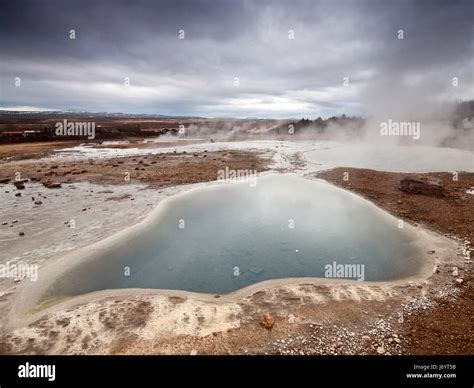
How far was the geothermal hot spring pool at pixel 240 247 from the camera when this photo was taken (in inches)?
332

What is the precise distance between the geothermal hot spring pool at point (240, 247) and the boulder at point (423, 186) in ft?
10.4

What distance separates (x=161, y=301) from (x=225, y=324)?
1798 mm

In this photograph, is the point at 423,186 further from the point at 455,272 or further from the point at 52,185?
the point at 52,185

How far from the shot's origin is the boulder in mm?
15367

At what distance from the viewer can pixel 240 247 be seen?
34.3 feet

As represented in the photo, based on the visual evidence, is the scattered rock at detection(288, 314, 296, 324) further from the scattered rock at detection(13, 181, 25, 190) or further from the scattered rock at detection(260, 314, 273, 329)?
the scattered rock at detection(13, 181, 25, 190)

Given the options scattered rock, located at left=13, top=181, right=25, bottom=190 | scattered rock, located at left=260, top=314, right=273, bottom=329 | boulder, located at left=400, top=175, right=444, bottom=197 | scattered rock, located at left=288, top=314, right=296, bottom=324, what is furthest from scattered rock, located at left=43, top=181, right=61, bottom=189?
boulder, located at left=400, top=175, right=444, bottom=197

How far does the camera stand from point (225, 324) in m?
6.30

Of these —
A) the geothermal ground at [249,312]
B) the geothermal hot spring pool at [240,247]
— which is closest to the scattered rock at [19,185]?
the geothermal ground at [249,312]

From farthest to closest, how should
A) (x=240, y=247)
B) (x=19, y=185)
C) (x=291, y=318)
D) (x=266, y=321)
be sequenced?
1. (x=19, y=185)
2. (x=240, y=247)
3. (x=291, y=318)
4. (x=266, y=321)

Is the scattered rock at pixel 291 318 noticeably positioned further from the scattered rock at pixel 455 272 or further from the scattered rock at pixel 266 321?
the scattered rock at pixel 455 272

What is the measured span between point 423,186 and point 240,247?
11.3 m

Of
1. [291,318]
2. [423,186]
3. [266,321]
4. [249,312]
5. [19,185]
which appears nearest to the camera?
[266,321]

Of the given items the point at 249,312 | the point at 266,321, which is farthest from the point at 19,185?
the point at 266,321
